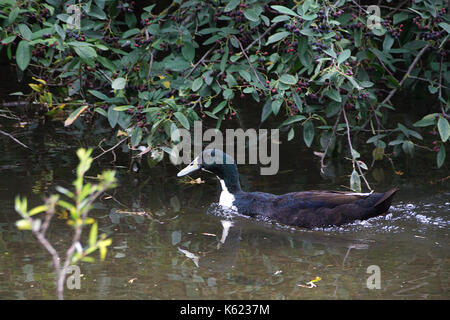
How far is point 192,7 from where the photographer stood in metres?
8.30

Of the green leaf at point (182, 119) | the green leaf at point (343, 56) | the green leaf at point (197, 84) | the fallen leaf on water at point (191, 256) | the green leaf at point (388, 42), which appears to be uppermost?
the green leaf at point (388, 42)

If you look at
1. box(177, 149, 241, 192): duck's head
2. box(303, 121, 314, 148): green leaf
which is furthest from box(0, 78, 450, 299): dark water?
box(303, 121, 314, 148): green leaf

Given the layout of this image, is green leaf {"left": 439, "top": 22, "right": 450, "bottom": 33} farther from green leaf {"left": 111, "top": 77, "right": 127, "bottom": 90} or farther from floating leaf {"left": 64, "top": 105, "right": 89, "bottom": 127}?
floating leaf {"left": 64, "top": 105, "right": 89, "bottom": 127}

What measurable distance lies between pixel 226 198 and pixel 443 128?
92.2 inches

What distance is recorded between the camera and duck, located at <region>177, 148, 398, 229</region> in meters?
7.55

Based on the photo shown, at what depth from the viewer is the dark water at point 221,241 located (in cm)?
589

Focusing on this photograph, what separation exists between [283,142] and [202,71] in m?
2.76

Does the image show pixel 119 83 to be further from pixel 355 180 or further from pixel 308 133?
pixel 355 180

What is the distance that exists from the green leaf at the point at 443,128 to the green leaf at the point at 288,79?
1500 mm

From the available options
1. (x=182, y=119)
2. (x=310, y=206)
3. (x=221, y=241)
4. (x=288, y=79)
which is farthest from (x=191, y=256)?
(x=288, y=79)

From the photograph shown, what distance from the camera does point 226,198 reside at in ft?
27.0

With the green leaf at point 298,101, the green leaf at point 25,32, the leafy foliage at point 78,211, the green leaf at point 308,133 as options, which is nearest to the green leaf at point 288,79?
the green leaf at point 298,101

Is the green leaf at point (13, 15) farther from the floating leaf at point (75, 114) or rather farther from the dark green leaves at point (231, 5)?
the dark green leaves at point (231, 5)

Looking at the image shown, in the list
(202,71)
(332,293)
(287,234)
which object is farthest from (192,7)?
(332,293)
